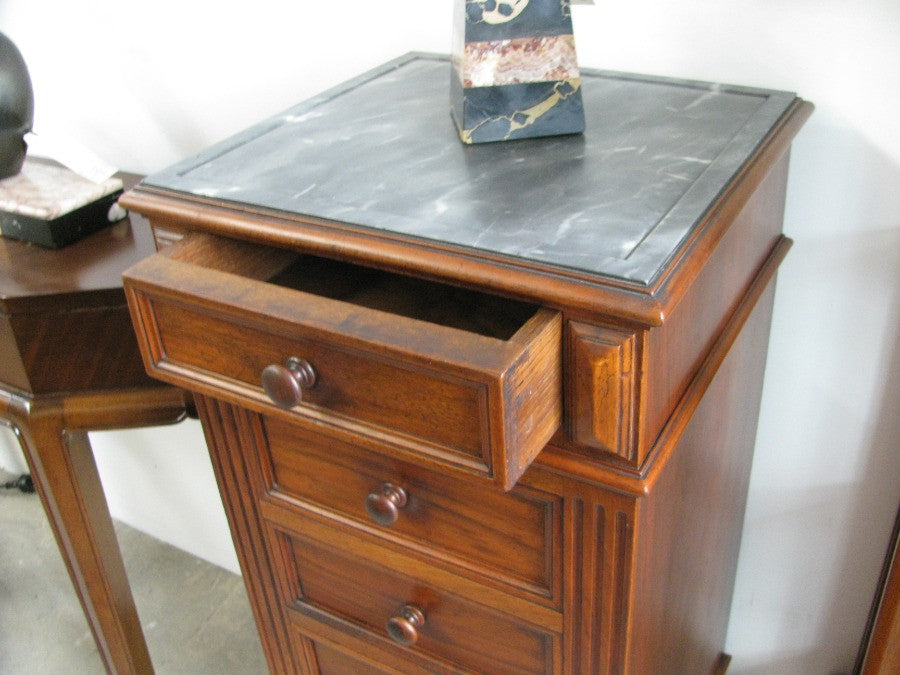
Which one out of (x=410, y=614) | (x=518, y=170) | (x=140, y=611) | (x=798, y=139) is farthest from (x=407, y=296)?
(x=140, y=611)

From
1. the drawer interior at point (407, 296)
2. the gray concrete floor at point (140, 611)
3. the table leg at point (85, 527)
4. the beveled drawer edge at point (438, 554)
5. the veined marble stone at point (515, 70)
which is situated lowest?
the gray concrete floor at point (140, 611)

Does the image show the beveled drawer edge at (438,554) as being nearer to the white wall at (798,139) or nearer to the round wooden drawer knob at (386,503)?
the round wooden drawer knob at (386,503)

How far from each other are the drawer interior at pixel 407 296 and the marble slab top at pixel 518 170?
0.07m

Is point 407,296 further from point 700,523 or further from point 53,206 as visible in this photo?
point 53,206

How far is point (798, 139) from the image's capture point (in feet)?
2.44

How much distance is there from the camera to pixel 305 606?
30.5 inches

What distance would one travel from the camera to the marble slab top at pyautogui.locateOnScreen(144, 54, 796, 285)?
0.51 metres

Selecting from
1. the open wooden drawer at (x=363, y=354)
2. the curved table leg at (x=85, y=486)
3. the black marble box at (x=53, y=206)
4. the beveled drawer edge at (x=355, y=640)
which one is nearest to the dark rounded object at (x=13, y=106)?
the black marble box at (x=53, y=206)

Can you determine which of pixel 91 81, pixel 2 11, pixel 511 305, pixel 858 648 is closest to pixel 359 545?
pixel 511 305

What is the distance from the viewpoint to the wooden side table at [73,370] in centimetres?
80

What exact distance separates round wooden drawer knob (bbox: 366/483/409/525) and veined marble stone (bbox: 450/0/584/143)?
0.25 metres

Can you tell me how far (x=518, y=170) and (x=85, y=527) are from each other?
23.5 inches

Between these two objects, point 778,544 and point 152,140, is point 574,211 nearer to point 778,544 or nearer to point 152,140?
point 778,544

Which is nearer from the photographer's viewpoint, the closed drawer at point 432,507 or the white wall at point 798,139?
the closed drawer at point 432,507
